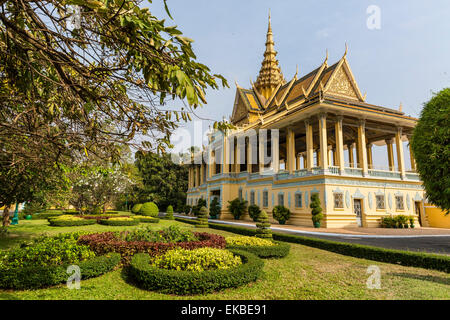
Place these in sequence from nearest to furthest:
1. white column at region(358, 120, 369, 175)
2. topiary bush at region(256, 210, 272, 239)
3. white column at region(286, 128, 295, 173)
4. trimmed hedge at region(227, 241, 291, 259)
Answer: trimmed hedge at region(227, 241, 291, 259) < topiary bush at region(256, 210, 272, 239) < white column at region(358, 120, 369, 175) < white column at region(286, 128, 295, 173)

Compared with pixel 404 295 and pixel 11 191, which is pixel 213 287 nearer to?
pixel 404 295

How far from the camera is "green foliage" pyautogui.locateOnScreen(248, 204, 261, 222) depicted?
86.6 ft

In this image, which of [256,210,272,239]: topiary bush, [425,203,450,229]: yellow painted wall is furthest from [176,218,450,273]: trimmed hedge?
[425,203,450,229]: yellow painted wall

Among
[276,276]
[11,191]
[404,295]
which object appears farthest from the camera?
[11,191]

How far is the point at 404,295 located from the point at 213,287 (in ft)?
12.7

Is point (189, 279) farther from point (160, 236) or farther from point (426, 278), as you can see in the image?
point (426, 278)

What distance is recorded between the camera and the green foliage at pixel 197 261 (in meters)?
6.20

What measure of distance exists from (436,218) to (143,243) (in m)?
25.2

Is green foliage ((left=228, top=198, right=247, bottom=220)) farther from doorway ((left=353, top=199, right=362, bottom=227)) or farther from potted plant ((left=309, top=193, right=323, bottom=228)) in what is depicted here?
doorway ((left=353, top=199, right=362, bottom=227))

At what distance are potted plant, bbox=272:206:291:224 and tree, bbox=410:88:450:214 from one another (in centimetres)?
1236

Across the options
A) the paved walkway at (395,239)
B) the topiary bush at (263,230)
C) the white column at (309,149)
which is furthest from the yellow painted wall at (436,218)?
the topiary bush at (263,230)

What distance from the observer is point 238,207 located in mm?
29594
